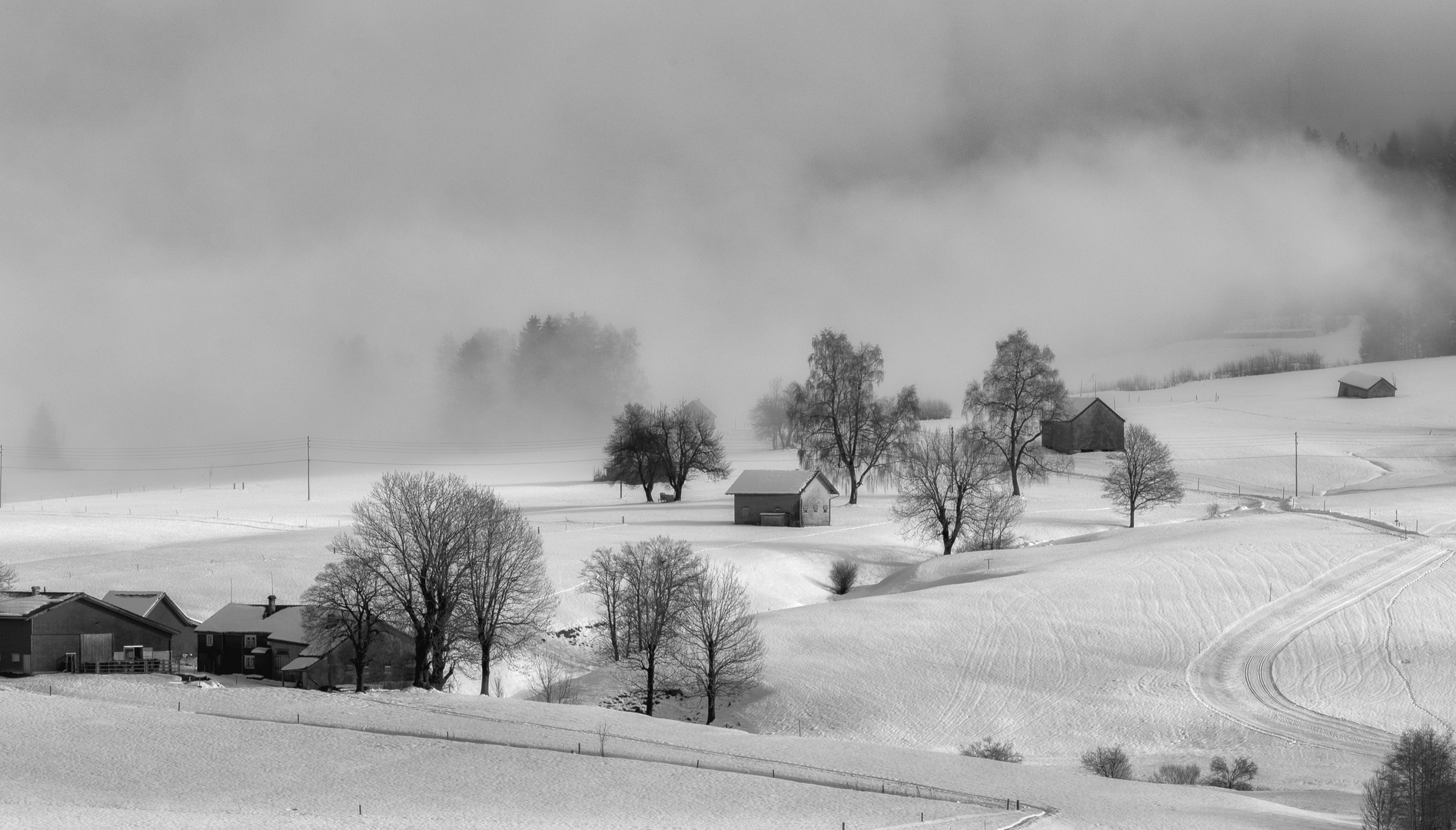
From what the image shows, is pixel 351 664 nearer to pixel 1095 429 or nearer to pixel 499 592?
pixel 499 592

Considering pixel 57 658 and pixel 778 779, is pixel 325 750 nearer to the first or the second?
pixel 778 779

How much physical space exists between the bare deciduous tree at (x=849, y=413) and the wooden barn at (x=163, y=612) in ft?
156

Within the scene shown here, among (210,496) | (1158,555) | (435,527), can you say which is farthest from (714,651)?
(210,496)

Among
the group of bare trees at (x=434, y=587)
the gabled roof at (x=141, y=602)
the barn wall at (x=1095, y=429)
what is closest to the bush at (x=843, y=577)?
the group of bare trees at (x=434, y=587)

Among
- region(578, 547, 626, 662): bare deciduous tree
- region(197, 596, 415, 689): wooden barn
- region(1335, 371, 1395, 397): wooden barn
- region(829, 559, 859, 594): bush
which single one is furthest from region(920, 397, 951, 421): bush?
region(197, 596, 415, 689): wooden barn

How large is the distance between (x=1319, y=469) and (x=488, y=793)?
8217cm

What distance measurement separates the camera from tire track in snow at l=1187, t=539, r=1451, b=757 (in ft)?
131

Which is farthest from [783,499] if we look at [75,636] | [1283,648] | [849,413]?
[75,636]

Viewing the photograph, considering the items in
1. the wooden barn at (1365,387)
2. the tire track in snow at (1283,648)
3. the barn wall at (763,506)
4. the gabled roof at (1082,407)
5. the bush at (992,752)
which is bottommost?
the bush at (992,752)

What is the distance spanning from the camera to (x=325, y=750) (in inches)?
1312

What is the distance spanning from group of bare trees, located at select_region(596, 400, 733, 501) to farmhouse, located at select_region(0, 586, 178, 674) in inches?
2047

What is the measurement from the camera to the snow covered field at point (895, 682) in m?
30.1

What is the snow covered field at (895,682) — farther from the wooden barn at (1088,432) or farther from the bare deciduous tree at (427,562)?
the wooden barn at (1088,432)

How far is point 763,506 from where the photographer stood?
8138cm
